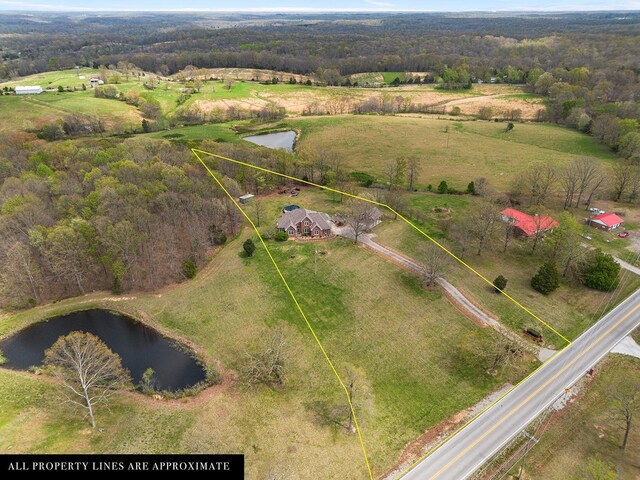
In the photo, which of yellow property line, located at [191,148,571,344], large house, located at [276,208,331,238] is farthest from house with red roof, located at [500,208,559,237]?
large house, located at [276,208,331,238]

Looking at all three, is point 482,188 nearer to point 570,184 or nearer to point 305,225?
point 570,184

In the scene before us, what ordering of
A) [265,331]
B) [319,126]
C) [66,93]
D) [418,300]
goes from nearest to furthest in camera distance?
[265,331], [418,300], [319,126], [66,93]

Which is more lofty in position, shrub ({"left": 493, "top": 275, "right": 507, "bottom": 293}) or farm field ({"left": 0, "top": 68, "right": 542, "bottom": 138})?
farm field ({"left": 0, "top": 68, "right": 542, "bottom": 138})

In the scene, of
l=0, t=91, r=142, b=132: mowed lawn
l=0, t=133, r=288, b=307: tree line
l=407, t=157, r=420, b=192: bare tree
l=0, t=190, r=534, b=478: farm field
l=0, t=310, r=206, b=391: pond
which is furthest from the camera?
l=0, t=91, r=142, b=132: mowed lawn

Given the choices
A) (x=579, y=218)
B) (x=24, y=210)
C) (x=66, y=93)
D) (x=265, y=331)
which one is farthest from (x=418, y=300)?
(x=66, y=93)

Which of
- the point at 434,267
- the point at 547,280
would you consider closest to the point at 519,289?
the point at 547,280

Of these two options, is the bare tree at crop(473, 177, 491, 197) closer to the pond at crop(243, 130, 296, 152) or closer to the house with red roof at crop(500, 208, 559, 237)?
the house with red roof at crop(500, 208, 559, 237)

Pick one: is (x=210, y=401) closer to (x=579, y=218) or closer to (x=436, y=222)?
(x=436, y=222)
